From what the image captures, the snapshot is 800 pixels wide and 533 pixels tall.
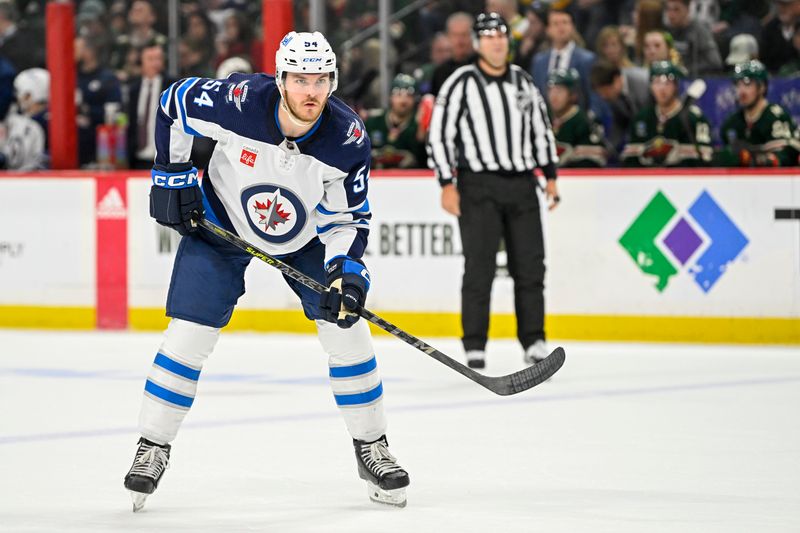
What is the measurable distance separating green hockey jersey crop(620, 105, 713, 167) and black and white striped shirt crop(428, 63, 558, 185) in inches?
50.1

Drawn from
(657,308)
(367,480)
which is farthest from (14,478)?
(657,308)

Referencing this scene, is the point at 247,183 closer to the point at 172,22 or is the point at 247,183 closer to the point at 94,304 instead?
the point at 94,304

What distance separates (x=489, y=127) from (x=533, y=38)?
2179 millimetres

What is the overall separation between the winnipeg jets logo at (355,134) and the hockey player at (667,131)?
412 centimetres

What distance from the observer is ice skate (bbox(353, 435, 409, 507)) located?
139 inches

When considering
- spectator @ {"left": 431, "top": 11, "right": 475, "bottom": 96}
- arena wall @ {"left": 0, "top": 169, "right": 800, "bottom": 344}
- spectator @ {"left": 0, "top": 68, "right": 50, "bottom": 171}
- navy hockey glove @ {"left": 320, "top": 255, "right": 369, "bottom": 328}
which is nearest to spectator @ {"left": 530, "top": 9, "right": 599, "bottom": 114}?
spectator @ {"left": 431, "top": 11, "right": 475, "bottom": 96}

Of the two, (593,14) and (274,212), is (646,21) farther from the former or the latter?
(274,212)

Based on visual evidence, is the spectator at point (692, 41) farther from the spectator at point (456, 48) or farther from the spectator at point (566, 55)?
the spectator at point (456, 48)

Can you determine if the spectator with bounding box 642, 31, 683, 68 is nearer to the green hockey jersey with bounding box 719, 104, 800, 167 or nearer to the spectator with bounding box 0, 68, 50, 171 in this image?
the green hockey jersey with bounding box 719, 104, 800, 167

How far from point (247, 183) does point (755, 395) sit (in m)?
2.66

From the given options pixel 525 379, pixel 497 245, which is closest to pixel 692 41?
pixel 497 245

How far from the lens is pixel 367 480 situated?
361 cm

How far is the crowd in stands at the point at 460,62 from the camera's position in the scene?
7645 millimetres

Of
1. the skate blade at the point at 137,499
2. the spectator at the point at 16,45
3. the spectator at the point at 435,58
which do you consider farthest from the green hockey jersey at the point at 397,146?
the skate blade at the point at 137,499
